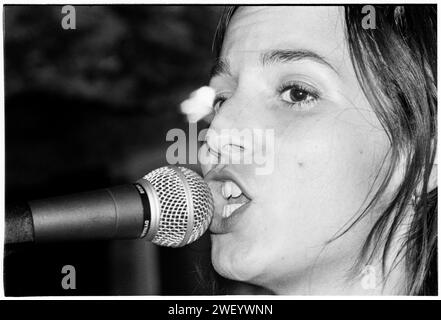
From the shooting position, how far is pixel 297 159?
1615 mm

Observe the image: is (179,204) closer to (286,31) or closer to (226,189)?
(226,189)

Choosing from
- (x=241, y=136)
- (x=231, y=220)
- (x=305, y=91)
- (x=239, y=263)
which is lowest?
(x=239, y=263)

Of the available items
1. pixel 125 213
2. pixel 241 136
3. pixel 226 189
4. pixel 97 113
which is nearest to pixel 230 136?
pixel 241 136

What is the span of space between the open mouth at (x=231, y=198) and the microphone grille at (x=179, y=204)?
23cm

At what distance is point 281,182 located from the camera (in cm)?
162

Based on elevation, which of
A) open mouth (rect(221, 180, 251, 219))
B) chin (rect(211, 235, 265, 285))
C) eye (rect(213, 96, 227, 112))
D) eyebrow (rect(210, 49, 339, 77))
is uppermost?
eyebrow (rect(210, 49, 339, 77))

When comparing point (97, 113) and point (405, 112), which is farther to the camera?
point (97, 113)

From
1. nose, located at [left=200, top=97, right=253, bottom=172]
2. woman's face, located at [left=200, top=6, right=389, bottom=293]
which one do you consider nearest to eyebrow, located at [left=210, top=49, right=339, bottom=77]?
woman's face, located at [left=200, top=6, right=389, bottom=293]

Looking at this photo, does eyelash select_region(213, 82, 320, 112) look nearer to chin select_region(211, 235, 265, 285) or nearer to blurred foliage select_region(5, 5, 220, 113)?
blurred foliage select_region(5, 5, 220, 113)

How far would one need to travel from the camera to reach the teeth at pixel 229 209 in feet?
5.29

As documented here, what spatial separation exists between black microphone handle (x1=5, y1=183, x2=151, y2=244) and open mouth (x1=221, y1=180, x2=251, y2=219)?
1.29ft

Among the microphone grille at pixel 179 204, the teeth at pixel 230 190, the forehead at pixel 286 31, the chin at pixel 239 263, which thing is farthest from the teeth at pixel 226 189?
the forehead at pixel 286 31

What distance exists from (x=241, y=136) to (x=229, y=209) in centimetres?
19

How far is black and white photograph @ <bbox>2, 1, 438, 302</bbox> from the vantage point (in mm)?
1591
